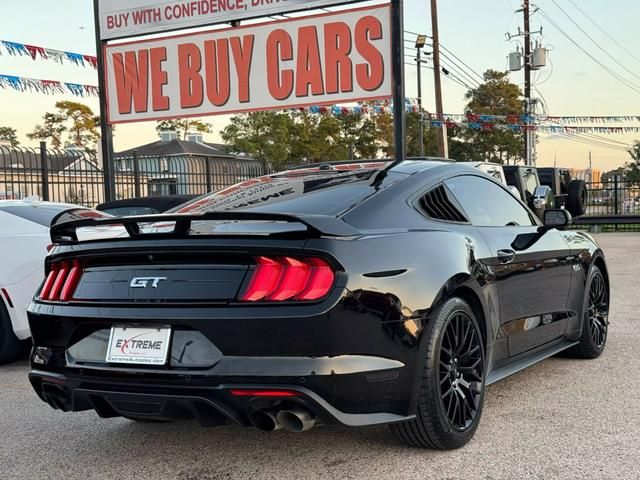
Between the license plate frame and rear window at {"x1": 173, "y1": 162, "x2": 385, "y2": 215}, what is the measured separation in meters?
0.77

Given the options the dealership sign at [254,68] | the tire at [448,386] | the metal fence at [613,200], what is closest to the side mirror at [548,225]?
the tire at [448,386]

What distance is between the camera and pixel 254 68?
1218cm

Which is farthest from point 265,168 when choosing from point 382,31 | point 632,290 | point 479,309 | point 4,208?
point 479,309

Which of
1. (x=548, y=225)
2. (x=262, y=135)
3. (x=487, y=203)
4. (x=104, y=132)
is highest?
(x=262, y=135)

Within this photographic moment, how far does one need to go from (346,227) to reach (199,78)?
10018 millimetres

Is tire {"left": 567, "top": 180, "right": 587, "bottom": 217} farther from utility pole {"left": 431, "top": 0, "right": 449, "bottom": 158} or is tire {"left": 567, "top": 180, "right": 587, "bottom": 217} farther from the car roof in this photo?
utility pole {"left": 431, "top": 0, "right": 449, "bottom": 158}

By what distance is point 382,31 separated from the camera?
35.2 feet

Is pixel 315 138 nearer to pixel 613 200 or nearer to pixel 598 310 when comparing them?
pixel 613 200

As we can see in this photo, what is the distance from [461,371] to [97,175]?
41.4ft

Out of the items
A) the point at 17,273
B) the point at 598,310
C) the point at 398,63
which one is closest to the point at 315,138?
the point at 398,63

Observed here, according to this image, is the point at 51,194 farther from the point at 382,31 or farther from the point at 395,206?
the point at 395,206

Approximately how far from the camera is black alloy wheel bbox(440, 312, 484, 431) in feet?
11.8

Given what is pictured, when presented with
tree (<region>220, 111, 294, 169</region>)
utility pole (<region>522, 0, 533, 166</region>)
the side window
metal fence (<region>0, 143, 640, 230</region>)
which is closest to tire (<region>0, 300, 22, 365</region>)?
the side window

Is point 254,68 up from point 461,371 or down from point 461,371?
up
